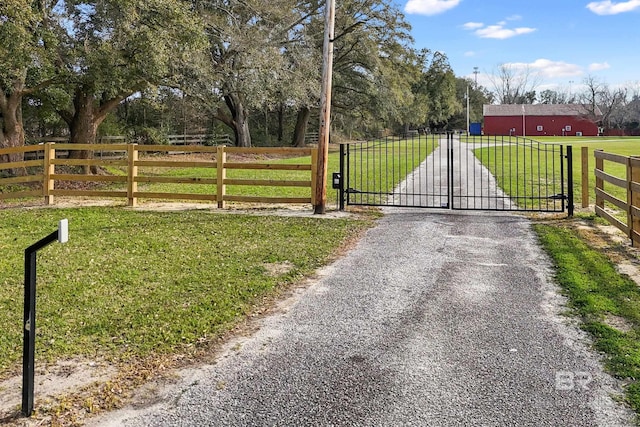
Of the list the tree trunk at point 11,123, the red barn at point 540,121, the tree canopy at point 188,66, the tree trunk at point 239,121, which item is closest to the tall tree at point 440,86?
the red barn at point 540,121

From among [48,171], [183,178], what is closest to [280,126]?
[48,171]

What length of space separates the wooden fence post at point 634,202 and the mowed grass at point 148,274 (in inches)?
147

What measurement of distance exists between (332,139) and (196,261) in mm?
41447

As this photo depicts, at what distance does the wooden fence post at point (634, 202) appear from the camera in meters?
6.91

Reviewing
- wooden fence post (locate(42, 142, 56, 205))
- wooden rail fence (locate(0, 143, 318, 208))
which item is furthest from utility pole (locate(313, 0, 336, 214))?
wooden fence post (locate(42, 142, 56, 205))

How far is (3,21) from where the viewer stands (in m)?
11.8

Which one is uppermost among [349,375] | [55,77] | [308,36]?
[308,36]

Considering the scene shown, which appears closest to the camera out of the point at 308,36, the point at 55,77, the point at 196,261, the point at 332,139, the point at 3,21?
the point at 196,261

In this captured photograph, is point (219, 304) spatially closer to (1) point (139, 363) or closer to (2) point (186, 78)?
(1) point (139, 363)

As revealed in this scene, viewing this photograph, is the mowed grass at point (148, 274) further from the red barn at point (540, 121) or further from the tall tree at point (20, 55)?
the red barn at point (540, 121)

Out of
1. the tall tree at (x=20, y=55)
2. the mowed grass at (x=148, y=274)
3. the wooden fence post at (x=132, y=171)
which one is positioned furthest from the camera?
the tall tree at (x=20, y=55)

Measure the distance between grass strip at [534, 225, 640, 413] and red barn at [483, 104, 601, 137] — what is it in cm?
6702

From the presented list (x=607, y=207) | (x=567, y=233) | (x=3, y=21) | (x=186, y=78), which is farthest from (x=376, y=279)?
(x=186, y=78)

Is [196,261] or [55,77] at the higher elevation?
[55,77]
